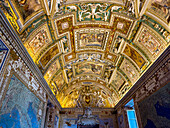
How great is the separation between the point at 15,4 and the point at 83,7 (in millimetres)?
3864

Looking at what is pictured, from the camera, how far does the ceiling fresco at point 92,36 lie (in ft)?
21.5

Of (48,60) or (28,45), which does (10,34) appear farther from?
(48,60)

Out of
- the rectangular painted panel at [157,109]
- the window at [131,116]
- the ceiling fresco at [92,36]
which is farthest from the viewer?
the window at [131,116]

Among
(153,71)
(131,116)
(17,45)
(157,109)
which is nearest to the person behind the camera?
(17,45)

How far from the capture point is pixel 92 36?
10.1 meters

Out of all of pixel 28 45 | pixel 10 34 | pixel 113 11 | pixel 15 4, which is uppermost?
pixel 113 11

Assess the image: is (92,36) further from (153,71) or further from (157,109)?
(157,109)

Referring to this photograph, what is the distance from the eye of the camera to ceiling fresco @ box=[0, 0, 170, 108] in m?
6.55

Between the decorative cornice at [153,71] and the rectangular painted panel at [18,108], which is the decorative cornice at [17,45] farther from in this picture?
the decorative cornice at [153,71]

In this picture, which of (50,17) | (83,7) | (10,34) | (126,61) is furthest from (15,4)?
(126,61)

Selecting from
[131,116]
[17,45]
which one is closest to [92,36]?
[17,45]

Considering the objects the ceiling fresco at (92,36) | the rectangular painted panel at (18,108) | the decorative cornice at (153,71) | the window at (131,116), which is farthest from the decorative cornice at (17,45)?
the window at (131,116)

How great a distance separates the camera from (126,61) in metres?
10.6

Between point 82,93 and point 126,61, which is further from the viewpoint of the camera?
point 82,93
